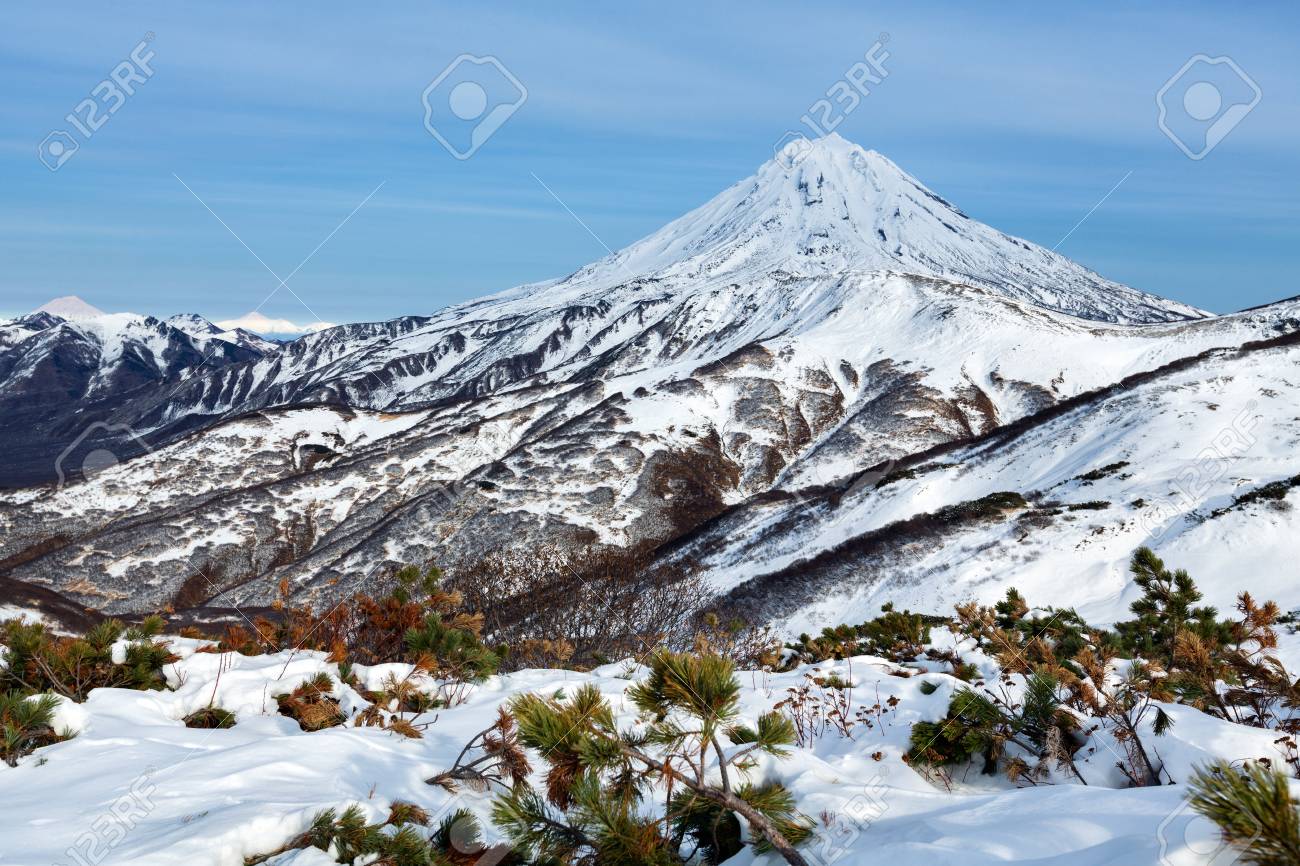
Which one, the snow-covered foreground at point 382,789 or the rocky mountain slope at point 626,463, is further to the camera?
the rocky mountain slope at point 626,463

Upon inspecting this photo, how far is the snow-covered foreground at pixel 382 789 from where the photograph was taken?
8.88ft

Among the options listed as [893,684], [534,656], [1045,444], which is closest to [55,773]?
[893,684]

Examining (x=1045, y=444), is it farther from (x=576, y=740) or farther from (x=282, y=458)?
(x=282, y=458)

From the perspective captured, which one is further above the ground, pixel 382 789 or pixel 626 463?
pixel 626 463

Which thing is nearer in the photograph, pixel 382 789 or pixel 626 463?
pixel 382 789

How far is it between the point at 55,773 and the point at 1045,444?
49.6m

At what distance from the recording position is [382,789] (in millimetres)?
4668

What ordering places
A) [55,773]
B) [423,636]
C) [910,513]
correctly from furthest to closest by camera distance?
[910,513] < [423,636] < [55,773]

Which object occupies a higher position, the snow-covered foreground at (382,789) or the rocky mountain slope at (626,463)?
the rocky mountain slope at (626,463)

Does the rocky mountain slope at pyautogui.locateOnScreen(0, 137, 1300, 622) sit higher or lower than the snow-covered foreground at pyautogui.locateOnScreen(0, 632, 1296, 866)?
higher

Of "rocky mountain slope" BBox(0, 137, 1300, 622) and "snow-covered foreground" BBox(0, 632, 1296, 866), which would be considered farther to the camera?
"rocky mountain slope" BBox(0, 137, 1300, 622)

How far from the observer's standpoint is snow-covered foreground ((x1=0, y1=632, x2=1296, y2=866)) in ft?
8.88

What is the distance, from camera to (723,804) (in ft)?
10.1

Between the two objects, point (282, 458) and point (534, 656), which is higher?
point (282, 458)
